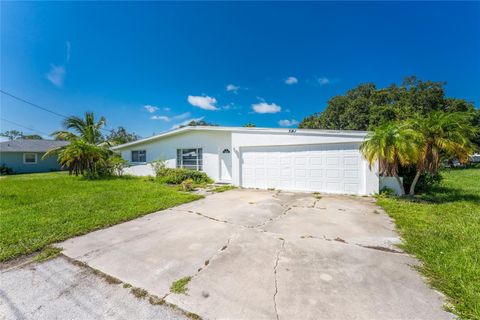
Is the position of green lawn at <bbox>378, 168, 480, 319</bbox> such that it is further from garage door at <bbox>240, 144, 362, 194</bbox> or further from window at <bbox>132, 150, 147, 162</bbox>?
window at <bbox>132, 150, 147, 162</bbox>

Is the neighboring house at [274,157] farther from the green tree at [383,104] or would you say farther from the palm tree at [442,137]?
the green tree at [383,104]

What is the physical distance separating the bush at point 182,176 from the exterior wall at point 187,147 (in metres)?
0.42

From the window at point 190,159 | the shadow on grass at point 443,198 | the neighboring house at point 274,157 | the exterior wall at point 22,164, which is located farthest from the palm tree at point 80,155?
the shadow on grass at point 443,198

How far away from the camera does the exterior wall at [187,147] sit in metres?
11.5

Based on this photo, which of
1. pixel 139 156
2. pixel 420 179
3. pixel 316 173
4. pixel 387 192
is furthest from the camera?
pixel 139 156

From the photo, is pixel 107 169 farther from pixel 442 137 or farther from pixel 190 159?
pixel 442 137

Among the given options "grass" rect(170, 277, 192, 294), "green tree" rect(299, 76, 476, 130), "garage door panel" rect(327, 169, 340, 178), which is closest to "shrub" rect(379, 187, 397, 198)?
"garage door panel" rect(327, 169, 340, 178)

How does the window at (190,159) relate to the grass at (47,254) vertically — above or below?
above

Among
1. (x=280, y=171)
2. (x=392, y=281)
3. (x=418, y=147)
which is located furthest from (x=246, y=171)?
(x=392, y=281)

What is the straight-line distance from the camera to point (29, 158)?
21531 millimetres

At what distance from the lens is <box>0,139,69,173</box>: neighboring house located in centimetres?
2005

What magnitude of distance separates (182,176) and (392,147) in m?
9.49

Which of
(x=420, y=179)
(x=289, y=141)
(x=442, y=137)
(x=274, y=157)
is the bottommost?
(x=420, y=179)

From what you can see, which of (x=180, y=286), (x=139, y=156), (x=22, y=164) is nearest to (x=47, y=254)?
(x=180, y=286)
